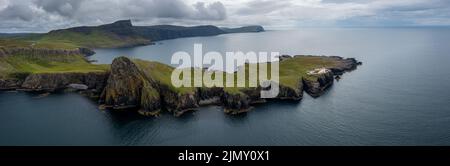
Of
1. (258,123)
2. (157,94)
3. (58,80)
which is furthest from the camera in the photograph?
(58,80)

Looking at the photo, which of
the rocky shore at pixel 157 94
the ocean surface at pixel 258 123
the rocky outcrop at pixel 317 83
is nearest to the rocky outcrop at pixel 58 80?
the rocky shore at pixel 157 94

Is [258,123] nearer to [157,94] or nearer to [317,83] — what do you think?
[157,94]

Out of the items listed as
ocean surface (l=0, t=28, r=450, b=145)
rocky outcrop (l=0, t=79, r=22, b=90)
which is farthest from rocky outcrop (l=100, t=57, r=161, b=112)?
rocky outcrop (l=0, t=79, r=22, b=90)

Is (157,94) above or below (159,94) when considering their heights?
above

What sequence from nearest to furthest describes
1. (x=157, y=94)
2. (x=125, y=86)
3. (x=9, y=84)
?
(x=157, y=94), (x=125, y=86), (x=9, y=84)

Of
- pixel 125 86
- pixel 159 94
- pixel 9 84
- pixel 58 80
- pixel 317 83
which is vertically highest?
pixel 125 86

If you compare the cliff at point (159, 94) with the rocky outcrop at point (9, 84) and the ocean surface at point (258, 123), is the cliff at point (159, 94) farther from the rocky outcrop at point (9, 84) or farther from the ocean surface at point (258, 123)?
the rocky outcrop at point (9, 84)

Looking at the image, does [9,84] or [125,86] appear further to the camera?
[9,84]

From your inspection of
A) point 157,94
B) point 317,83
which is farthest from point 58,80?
point 317,83

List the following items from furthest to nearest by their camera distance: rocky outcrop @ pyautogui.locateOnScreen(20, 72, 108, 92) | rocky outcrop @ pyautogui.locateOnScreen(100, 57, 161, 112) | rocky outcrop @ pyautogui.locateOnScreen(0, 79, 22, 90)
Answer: rocky outcrop @ pyautogui.locateOnScreen(0, 79, 22, 90) < rocky outcrop @ pyautogui.locateOnScreen(20, 72, 108, 92) < rocky outcrop @ pyautogui.locateOnScreen(100, 57, 161, 112)

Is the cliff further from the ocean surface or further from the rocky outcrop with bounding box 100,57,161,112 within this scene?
the ocean surface

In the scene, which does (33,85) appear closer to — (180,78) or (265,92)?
(180,78)
